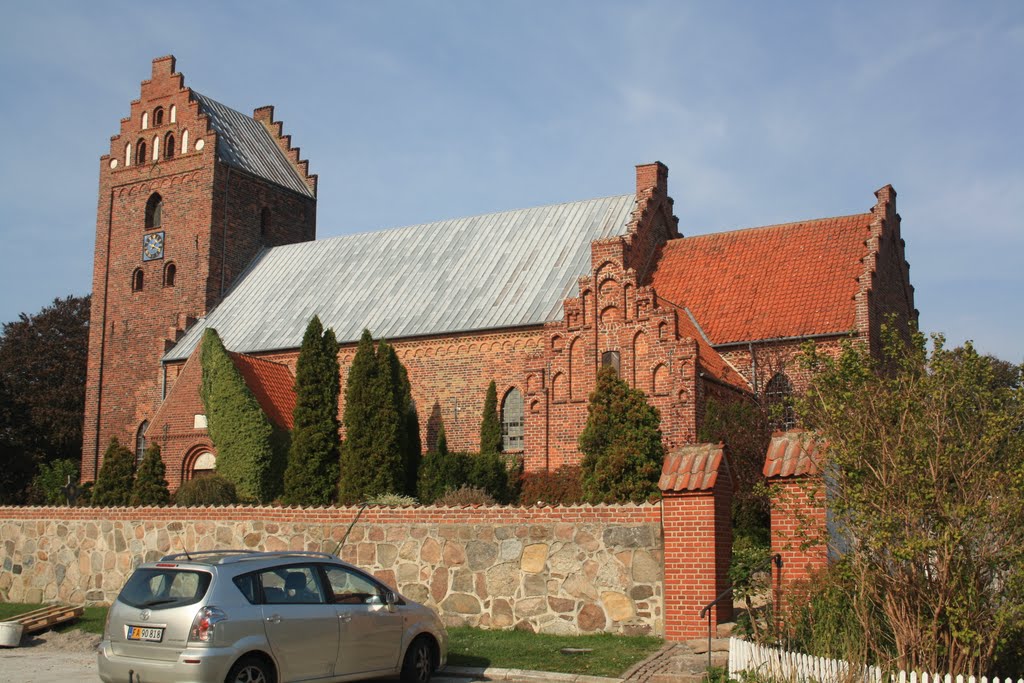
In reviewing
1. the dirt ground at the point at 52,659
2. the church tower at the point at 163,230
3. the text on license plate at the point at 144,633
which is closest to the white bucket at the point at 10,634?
the dirt ground at the point at 52,659

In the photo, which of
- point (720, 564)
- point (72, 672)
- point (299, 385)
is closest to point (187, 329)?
point (299, 385)

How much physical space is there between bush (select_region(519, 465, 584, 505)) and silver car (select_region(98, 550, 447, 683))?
563 inches

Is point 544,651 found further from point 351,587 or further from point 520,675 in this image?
point 351,587

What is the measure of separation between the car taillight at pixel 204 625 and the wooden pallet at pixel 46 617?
24.5ft

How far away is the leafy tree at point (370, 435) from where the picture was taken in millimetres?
27484

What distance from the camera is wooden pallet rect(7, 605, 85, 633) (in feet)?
52.3

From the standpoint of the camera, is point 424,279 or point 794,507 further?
point 424,279

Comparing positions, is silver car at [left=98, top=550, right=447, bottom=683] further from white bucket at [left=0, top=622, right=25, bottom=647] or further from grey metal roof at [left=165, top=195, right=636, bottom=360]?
grey metal roof at [left=165, top=195, right=636, bottom=360]

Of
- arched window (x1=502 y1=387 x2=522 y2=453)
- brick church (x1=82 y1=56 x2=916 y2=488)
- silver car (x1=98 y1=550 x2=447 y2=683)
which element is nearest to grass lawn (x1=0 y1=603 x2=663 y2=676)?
silver car (x1=98 y1=550 x2=447 y2=683)

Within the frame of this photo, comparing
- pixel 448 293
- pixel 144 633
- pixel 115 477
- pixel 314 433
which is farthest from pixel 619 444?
pixel 144 633

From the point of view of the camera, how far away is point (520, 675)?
38.5 ft

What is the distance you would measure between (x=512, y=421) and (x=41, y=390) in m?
27.3

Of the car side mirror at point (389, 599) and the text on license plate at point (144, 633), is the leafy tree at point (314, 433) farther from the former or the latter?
the text on license plate at point (144, 633)

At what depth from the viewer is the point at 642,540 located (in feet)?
Result: 43.2
